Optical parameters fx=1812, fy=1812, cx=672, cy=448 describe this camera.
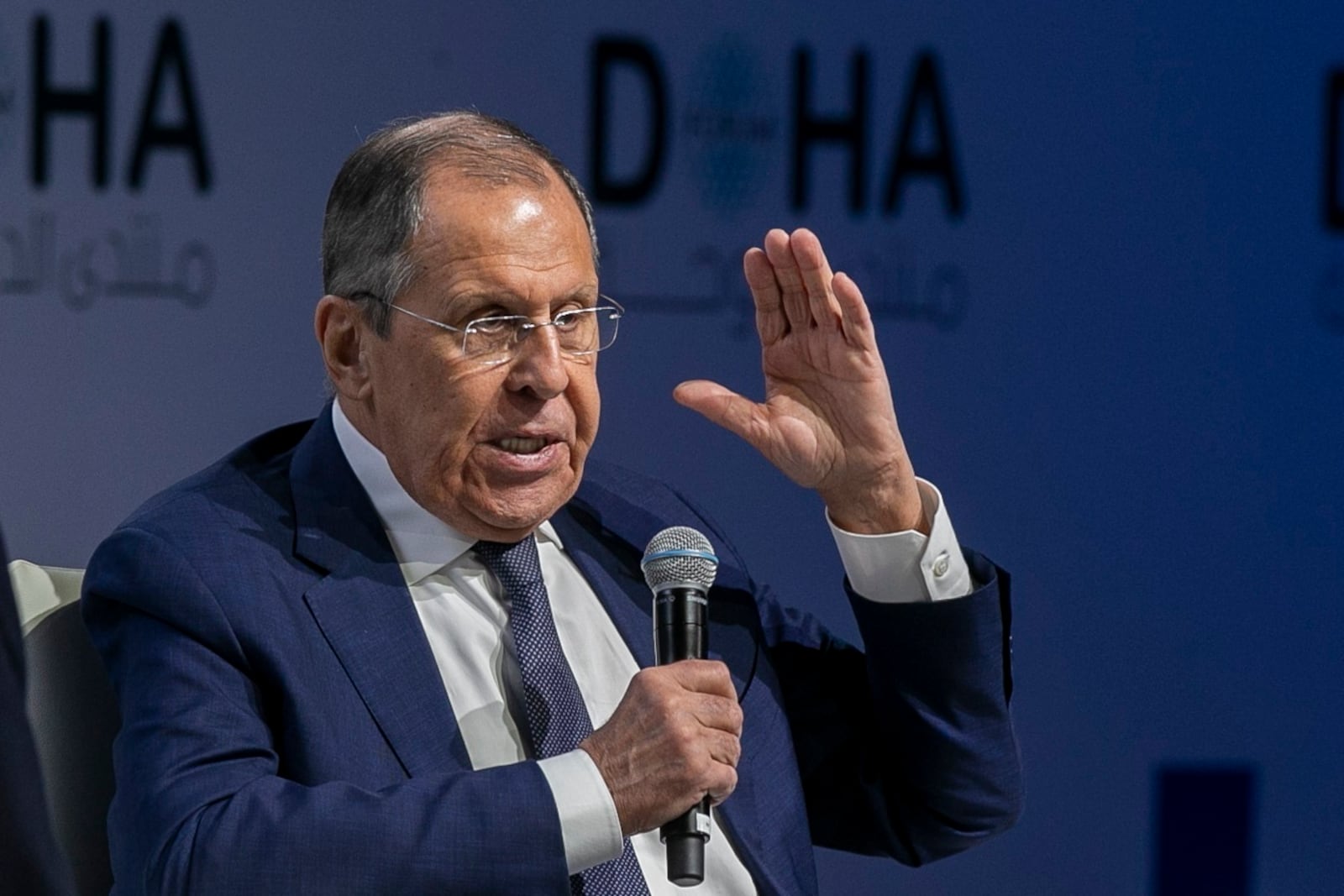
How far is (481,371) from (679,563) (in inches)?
14.6

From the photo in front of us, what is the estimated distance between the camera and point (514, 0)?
11.5 feet

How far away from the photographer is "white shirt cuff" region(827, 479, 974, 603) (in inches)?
93.1

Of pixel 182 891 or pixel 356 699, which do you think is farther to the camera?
pixel 356 699

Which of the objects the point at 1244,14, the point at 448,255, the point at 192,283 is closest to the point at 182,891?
the point at 448,255

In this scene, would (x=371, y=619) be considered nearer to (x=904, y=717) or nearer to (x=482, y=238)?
(x=482, y=238)

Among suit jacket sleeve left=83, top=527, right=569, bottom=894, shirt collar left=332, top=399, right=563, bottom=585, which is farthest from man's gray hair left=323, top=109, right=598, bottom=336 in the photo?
suit jacket sleeve left=83, top=527, right=569, bottom=894

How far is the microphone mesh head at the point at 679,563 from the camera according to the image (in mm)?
2061

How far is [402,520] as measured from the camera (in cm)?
230

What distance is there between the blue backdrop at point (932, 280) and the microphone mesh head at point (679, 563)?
4.87 feet

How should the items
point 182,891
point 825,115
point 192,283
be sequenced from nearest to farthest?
point 182,891
point 192,283
point 825,115

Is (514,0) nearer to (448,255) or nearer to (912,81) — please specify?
(912,81)

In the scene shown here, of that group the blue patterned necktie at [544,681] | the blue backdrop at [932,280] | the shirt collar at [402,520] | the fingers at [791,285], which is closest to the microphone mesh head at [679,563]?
the blue patterned necktie at [544,681]

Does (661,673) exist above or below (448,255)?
below

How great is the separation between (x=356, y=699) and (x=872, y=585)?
704 millimetres
